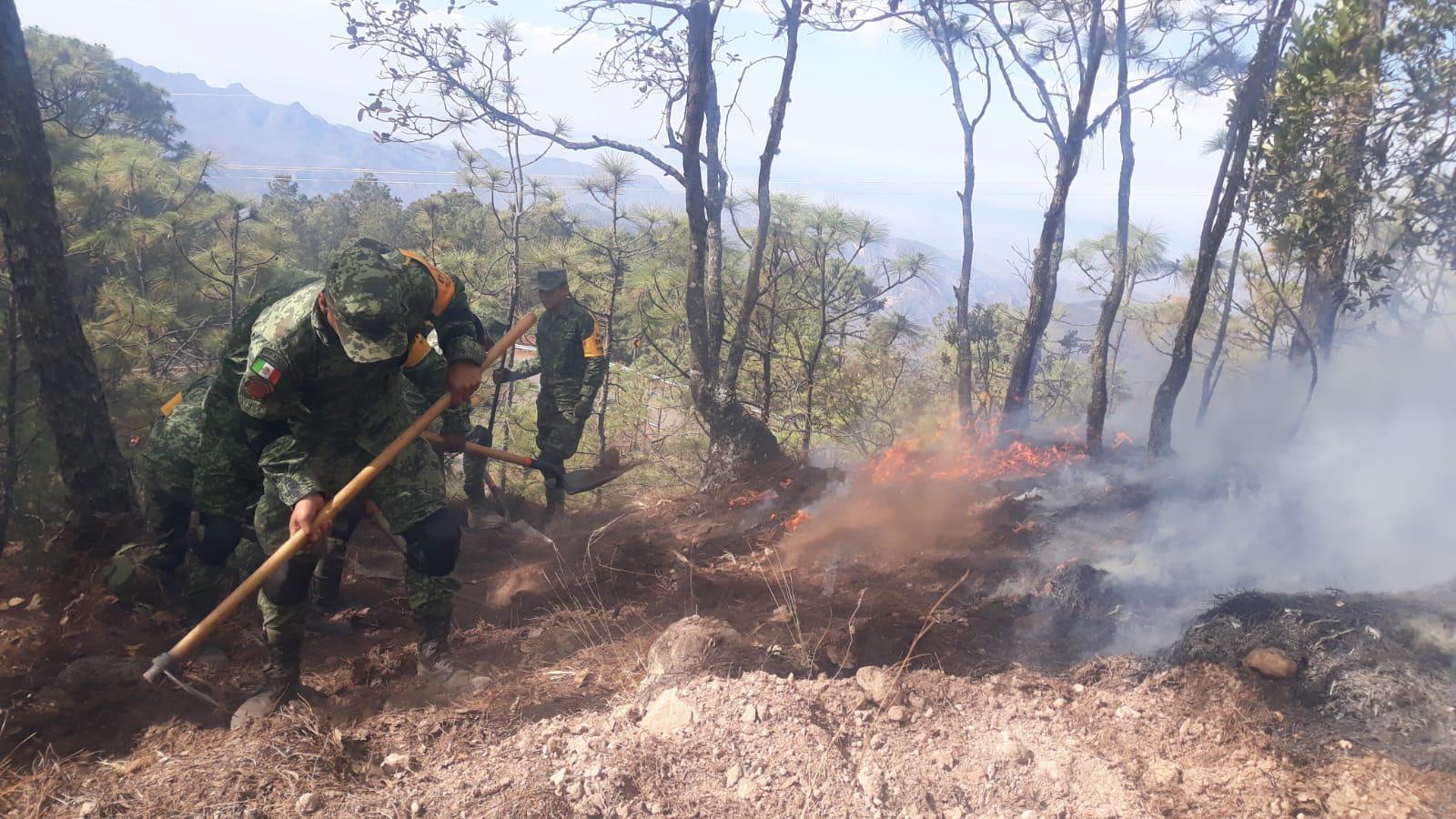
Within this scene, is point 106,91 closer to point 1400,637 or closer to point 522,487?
point 522,487

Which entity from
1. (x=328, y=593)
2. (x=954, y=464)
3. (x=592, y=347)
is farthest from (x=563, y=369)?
(x=954, y=464)

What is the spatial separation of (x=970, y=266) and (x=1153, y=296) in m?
7.80

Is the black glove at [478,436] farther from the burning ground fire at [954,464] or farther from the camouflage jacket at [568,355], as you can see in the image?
the burning ground fire at [954,464]

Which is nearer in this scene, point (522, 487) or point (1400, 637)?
point (1400, 637)

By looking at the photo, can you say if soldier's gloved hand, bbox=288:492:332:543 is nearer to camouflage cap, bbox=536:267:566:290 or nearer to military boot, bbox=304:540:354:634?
military boot, bbox=304:540:354:634

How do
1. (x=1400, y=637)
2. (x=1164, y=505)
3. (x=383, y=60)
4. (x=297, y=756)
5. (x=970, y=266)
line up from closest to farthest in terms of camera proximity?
(x=297, y=756)
(x=1400, y=637)
(x=1164, y=505)
(x=383, y=60)
(x=970, y=266)

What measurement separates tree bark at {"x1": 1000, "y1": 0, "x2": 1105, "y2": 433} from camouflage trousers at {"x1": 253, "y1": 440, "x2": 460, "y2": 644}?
293 inches

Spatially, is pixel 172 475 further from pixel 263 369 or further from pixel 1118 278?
pixel 1118 278

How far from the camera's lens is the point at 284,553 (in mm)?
2861

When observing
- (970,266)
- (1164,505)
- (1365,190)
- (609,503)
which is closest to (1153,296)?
(970,266)

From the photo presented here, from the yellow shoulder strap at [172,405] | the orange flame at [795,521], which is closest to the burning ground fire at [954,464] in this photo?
the orange flame at [795,521]

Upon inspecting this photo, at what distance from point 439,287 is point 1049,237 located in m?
7.89

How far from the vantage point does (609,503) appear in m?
8.11

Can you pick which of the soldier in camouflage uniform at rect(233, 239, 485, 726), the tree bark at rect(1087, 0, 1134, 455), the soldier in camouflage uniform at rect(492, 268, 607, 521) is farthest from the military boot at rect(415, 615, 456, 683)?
the tree bark at rect(1087, 0, 1134, 455)
